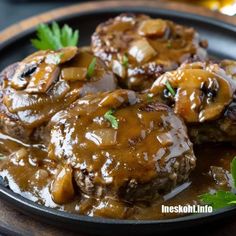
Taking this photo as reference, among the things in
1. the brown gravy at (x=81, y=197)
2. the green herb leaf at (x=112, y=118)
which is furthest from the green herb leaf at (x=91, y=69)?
the brown gravy at (x=81, y=197)

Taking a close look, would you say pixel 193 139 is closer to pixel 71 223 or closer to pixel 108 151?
pixel 108 151

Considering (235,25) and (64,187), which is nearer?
(64,187)

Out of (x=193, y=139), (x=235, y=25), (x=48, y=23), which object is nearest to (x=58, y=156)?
(x=193, y=139)

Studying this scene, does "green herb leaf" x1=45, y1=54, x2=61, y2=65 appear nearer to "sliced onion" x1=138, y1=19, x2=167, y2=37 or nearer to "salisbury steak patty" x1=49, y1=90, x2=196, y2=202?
"salisbury steak patty" x1=49, y1=90, x2=196, y2=202

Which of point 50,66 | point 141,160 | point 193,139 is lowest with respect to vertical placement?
point 193,139

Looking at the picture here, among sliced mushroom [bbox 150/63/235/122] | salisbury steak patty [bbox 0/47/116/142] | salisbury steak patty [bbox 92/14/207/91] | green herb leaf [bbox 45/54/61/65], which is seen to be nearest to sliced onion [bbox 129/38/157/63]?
salisbury steak patty [bbox 92/14/207/91]

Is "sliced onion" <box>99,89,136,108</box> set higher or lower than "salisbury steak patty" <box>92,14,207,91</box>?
higher

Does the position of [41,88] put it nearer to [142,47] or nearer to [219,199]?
[142,47]

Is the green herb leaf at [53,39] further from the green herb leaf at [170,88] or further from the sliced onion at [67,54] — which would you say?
the green herb leaf at [170,88]
